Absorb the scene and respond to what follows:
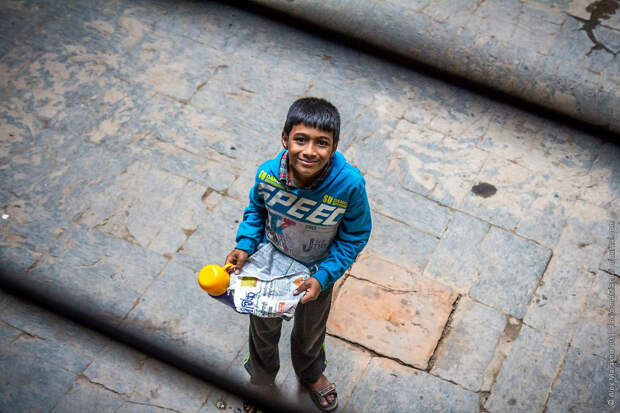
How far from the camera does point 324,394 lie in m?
2.83

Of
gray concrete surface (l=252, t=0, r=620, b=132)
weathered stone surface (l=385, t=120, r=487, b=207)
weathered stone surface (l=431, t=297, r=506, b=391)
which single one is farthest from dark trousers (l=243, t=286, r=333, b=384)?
gray concrete surface (l=252, t=0, r=620, b=132)

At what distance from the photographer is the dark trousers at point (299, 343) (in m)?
2.30

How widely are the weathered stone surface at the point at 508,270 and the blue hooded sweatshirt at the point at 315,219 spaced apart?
1572 mm

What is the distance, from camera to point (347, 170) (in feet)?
6.45

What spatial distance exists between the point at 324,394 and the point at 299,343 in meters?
0.50

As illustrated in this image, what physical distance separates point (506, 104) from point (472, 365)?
93.5 inches

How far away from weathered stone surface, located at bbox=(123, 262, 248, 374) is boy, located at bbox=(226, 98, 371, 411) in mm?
714

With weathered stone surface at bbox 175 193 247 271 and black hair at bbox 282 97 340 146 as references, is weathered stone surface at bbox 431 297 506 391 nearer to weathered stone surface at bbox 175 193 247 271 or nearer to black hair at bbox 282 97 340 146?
weathered stone surface at bbox 175 193 247 271

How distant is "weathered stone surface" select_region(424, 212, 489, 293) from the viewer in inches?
133

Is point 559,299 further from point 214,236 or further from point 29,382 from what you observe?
point 29,382

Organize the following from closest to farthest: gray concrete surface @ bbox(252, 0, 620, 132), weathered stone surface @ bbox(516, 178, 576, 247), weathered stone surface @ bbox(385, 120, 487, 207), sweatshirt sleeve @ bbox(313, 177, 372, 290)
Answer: sweatshirt sleeve @ bbox(313, 177, 372, 290), weathered stone surface @ bbox(516, 178, 576, 247), weathered stone surface @ bbox(385, 120, 487, 207), gray concrete surface @ bbox(252, 0, 620, 132)

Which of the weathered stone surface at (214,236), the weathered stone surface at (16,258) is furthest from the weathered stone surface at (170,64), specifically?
the weathered stone surface at (16,258)

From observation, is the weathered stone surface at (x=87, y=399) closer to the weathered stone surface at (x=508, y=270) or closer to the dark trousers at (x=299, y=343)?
the dark trousers at (x=299, y=343)

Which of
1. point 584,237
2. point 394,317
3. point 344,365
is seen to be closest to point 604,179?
point 584,237
